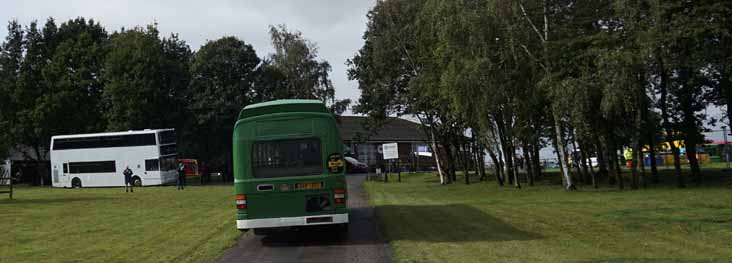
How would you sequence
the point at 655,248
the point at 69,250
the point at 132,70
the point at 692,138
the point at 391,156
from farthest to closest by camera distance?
the point at 132,70, the point at 391,156, the point at 692,138, the point at 69,250, the point at 655,248

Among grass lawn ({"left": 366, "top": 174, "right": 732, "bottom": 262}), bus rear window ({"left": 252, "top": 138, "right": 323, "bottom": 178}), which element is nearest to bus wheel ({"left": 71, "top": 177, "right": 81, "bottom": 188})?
grass lawn ({"left": 366, "top": 174, "right": 732, "bottom": 262})

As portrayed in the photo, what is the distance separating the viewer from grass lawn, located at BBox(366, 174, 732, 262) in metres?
11.4

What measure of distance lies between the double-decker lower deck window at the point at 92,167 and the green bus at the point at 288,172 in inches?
1585

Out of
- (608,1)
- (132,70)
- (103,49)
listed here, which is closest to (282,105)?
(608,1)

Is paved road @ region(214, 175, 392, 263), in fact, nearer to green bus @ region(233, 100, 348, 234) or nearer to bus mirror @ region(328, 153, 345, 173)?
green bus @ region(233, 100, 348, 234)

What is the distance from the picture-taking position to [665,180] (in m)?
35.6

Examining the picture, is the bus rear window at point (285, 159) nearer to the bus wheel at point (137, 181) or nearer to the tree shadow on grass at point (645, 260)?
the tree shadow on grass at point (645, 260)

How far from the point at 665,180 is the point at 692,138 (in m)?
2.53

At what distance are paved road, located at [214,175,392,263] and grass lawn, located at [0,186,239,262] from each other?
0.42m

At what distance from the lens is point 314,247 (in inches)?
543

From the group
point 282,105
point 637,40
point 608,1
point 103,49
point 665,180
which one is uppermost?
point 103,49

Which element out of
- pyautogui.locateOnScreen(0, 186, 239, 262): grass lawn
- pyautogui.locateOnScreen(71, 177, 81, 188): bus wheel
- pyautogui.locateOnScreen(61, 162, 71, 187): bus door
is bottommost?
pyautogui.locateOnScreen(0, 186, 239, 262): grass lawn

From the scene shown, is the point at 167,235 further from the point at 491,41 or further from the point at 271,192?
the point at 491,41

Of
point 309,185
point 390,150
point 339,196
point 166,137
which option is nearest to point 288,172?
point 309,185
